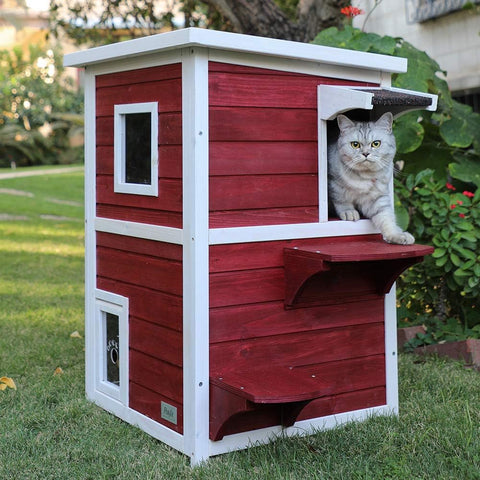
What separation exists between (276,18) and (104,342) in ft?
12.2

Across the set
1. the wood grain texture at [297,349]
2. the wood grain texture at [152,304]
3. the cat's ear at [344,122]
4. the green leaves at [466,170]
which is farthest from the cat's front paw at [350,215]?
the green leaves at [466,170]

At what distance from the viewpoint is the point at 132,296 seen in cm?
365

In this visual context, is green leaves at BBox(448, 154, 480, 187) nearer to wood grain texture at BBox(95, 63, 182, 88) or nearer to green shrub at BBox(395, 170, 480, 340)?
green shrub at BBox(395, 170, 480, 340)

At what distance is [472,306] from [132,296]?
7.86 ft

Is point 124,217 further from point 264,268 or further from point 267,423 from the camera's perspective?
point 267,423

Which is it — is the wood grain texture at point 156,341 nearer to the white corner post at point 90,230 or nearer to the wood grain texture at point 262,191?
the white corner post at point 90,230

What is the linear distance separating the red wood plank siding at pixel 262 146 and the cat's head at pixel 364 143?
14 cm

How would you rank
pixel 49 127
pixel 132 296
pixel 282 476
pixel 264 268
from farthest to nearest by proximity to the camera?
pixel 49 127, pixel 132 296, pixel 264 268, pixel 282 476

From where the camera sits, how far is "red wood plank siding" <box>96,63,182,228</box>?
10.8 feet

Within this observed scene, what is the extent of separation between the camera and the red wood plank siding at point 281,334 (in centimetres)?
327

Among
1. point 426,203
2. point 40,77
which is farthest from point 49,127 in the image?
point 426,203

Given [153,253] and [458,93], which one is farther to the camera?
[458,93]

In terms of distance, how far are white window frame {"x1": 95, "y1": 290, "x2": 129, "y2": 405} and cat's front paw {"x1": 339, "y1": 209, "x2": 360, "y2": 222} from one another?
1.04 metres

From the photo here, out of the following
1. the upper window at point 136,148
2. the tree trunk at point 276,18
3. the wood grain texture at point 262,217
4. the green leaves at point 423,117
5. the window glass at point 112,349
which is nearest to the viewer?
the wood grain texture at point 262,217
